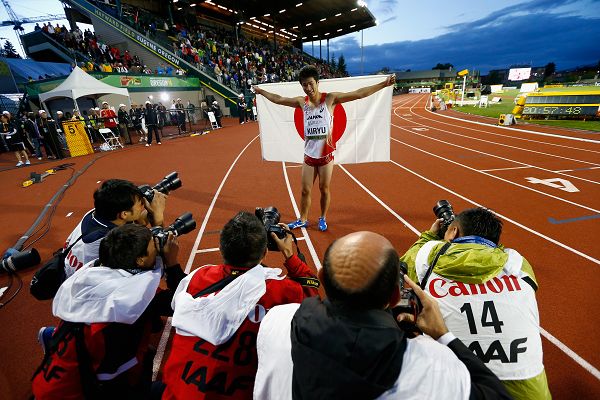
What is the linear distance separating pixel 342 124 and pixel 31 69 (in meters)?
22.9

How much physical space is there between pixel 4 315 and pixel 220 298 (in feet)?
10.4

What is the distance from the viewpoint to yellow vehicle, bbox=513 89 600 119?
41.7ft

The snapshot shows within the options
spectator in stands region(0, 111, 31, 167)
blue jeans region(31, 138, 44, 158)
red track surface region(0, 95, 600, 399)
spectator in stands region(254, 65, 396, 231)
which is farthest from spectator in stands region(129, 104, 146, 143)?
spectator in stands region(254, 65, 396, 231)

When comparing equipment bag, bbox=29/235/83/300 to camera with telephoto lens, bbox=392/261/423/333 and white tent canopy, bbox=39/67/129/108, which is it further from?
white tent canopy, bbox=39/67/129/108

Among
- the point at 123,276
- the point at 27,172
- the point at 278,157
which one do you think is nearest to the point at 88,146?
the point at 27,172

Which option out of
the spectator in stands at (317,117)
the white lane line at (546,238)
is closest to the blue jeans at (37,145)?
the spectator in stands at (317,117)

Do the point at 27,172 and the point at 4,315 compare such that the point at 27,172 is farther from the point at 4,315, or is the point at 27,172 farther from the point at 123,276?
the point at 123,276

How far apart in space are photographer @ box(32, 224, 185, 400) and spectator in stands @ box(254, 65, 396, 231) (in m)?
2.80

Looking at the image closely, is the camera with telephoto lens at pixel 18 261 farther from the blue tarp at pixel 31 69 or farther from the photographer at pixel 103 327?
the blue tarp at pixel 31 69

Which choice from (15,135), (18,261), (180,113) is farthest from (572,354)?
(180,113)

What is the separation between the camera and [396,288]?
98 cm

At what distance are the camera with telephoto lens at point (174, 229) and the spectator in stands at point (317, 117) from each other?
7.40ft

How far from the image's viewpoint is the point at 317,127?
3982 mm

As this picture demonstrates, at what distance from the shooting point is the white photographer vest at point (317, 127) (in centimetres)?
393
